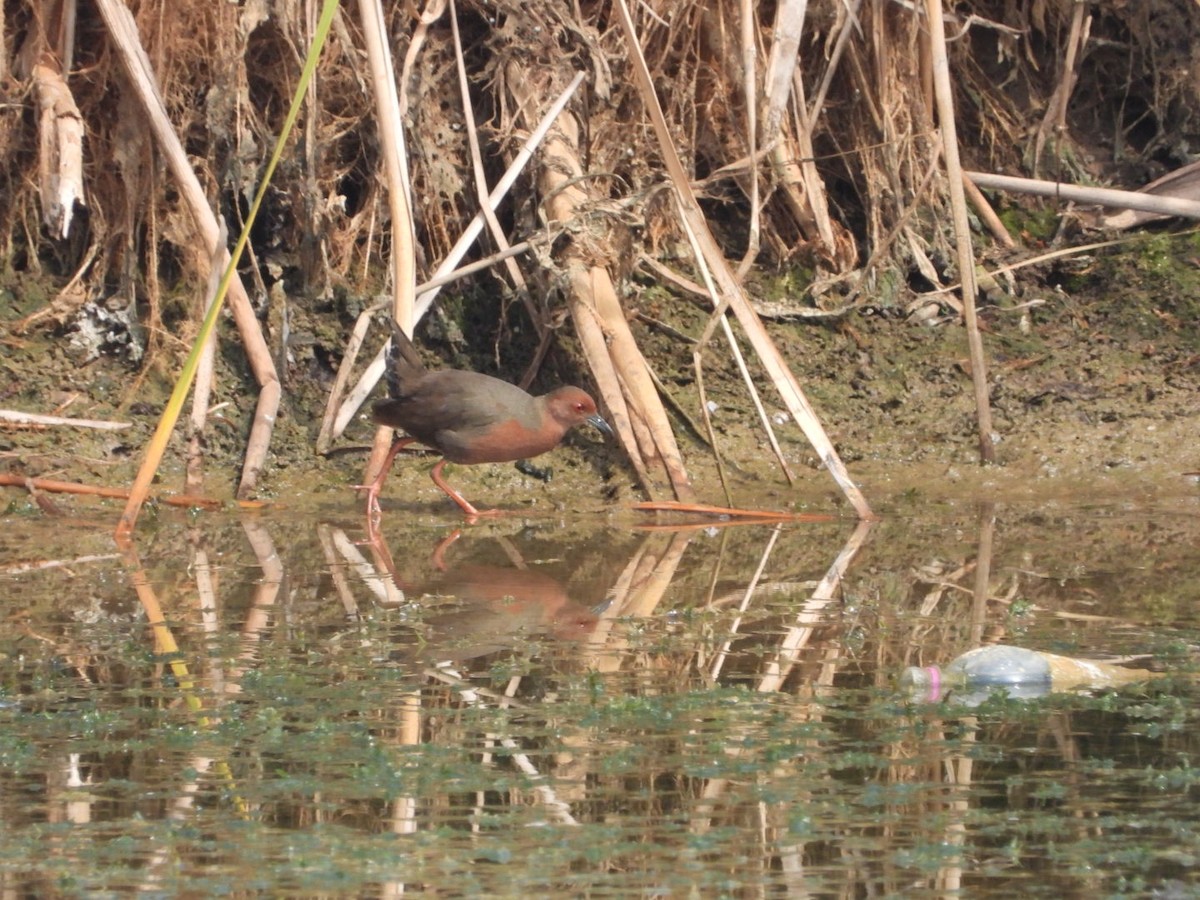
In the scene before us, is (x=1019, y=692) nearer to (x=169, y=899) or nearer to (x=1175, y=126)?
(x=169, y=899)

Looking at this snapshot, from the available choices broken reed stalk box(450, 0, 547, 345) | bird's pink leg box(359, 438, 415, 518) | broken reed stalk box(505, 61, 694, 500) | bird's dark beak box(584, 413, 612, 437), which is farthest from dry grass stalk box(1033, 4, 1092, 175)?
bird's pink leg box(359, 438, 415, 518)

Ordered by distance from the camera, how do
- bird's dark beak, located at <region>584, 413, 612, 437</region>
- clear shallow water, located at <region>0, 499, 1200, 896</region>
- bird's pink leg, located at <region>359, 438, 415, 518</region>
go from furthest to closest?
bird's dark beak, located at <region>584, 413, 612, 437</region> → bird's pink leg, located at <region>359, 438, 415, 518</region> → clear shallow water, located at <region>0, 499, 1200, 896</region>

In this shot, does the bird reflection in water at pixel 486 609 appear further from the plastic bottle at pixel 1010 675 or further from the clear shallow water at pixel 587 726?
the plastic bottle at pixel 1010 675

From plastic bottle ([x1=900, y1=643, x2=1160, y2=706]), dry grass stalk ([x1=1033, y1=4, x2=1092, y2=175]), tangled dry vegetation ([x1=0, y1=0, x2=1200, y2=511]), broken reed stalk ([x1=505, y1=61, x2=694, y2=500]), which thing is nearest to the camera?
plastic bottle ([x1=900, y1=643, x2=1160, y2=706])

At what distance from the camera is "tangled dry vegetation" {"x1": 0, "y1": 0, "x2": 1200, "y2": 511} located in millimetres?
7770

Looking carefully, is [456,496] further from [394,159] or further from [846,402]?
[846,402]

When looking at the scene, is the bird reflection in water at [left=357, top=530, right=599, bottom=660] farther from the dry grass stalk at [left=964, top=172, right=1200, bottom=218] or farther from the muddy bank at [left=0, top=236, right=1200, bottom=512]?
the dry grass stalk at [left=964, top=172, right=1200, bottom=218]

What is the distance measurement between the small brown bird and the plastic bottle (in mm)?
3267

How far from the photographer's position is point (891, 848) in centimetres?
316

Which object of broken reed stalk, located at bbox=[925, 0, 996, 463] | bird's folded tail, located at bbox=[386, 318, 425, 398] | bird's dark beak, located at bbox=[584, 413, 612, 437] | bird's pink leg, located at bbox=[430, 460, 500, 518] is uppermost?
broken reed stalk, located at bbox=[925, 0, 996, 463]

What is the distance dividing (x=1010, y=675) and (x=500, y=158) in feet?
16.0

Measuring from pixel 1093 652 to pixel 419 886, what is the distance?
90.9 inches

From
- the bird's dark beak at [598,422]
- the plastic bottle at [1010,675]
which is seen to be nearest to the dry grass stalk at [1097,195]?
the bird's dark beak at [598,422]

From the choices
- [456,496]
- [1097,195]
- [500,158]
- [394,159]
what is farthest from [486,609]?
[1097,195]
